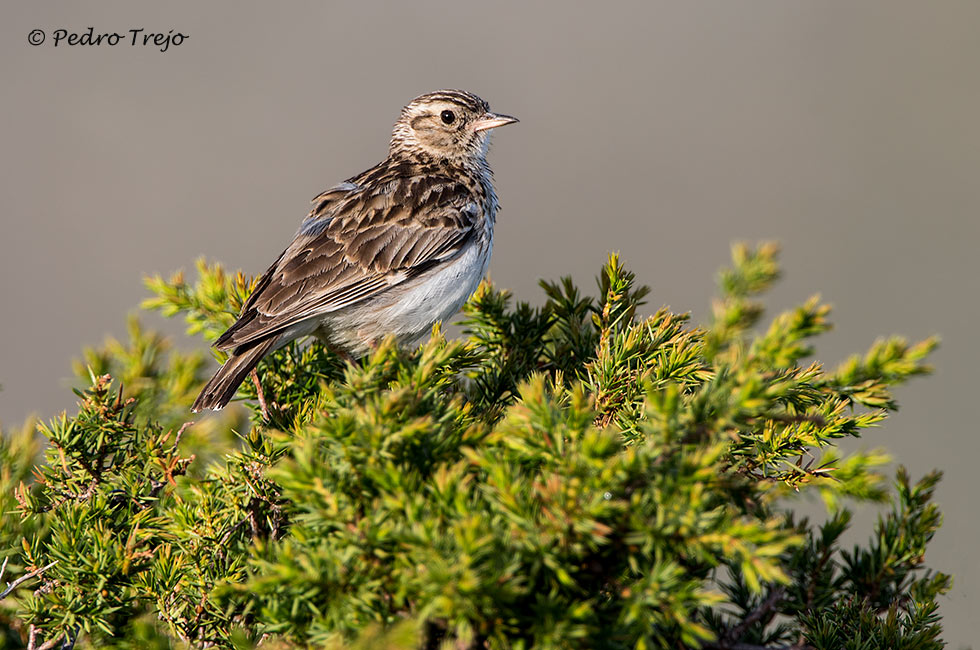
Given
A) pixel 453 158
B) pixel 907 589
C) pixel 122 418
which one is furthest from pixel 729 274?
pixel 453 158

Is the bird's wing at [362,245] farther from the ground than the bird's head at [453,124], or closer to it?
closer to it

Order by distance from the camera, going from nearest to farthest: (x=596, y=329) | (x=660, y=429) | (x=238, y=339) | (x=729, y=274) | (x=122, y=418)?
(x=660, y=429), (x=122, y=418), (x=729, y=274), (x=596, y=329), (x=238, y=339)

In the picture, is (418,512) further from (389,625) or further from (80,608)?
(80,608)

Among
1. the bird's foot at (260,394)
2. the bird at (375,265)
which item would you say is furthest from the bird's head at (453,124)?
the bird's foot at (260,394)

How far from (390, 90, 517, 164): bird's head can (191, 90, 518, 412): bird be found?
1.07 feet

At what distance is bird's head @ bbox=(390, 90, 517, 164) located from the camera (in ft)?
22.4

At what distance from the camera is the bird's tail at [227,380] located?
4.00 meters

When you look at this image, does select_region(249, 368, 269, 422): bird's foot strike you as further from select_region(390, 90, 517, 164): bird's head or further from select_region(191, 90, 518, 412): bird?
select_region(390, 90, 517, 164): bird's head

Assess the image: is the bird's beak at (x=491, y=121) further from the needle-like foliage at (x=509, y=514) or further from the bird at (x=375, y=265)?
the needle-like foliage at (x=509, y=514)

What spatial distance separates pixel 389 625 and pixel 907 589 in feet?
5.71

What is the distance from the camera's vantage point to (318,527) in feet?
6.96

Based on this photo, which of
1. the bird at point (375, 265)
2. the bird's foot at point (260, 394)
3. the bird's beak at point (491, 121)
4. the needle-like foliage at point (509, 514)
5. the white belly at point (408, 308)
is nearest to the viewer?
the needle-like foliage at point (509, 514)

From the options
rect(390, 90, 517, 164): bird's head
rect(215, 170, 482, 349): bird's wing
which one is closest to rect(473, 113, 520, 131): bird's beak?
rect(390, 90, 517, 164): bird's head

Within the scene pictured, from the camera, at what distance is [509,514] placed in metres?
1.90
